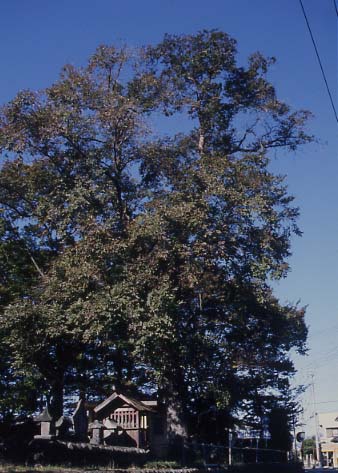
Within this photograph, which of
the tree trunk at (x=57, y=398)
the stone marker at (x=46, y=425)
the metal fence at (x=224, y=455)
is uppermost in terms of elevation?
the tree trunk at (x=57, y=398)

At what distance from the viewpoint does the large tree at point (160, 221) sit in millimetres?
18547

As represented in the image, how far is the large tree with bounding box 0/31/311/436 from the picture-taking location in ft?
60.8

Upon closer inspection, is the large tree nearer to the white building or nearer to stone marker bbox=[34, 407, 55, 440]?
stone marker bbox=[34, 407, 55, 440]

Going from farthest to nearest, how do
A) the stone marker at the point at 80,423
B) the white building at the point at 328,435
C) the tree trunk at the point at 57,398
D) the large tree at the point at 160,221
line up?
1. the white building at the point at 328,435
2. the tree trunk at the point at 57,398
3. the stone marker at the point at 80,423
4. the large tree at the point at 160,221

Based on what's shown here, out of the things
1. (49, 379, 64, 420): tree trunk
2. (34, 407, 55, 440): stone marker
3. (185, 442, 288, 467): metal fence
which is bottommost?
(185, 442, 288, 467): metal fence

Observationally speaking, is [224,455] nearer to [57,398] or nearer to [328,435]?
[57,398]

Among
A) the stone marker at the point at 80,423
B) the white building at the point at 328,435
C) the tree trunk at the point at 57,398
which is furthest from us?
the white building at the point at 328,435

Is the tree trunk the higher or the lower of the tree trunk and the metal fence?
the higher

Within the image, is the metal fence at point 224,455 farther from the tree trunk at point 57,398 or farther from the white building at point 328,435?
the white building at point 328,435

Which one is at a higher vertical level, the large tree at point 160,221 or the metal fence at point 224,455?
the large tree at point 160,221

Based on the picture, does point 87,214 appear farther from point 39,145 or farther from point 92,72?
point 92,72

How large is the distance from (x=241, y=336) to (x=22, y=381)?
1097cm

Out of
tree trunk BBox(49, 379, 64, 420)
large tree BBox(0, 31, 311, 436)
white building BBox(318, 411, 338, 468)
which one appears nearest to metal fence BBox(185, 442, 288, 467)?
large tree BBox(0, 31, 311, 436)

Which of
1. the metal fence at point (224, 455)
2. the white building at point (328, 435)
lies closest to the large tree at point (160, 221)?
the metal fence at point (224, 455)
